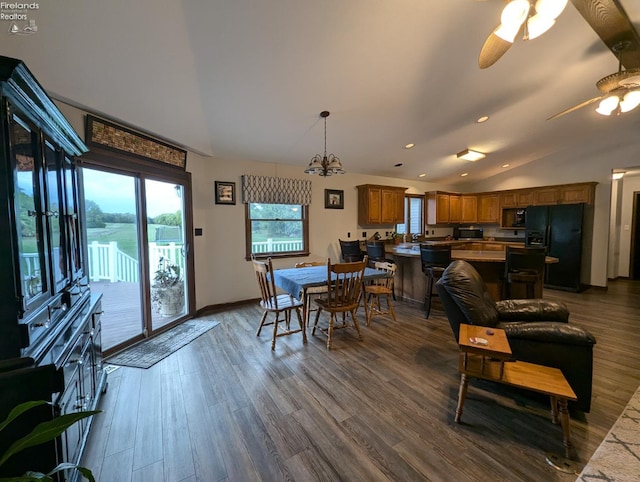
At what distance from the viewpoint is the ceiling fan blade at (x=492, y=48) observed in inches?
72.3

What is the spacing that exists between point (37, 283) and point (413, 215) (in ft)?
22.9

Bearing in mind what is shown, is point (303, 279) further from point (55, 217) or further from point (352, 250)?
point (352, 250)

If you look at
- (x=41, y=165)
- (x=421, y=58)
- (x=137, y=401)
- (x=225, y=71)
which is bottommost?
(x=137, y=401)

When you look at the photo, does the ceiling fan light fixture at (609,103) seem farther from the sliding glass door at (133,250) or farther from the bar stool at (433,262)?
the sliding glass door at (133,250)

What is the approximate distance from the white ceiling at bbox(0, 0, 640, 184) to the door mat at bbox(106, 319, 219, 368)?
244 cm

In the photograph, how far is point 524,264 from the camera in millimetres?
3309

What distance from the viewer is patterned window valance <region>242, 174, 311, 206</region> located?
446 cm

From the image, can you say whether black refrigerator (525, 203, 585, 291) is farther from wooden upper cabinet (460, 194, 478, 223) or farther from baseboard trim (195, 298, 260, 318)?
baseboard trim (195, 298, 260, 318)

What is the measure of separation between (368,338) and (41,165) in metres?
3.13

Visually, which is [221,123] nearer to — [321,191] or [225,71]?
[225,71]

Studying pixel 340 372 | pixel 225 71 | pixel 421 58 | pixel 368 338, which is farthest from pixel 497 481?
pixel 225 71

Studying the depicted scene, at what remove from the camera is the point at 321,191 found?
17.5ft

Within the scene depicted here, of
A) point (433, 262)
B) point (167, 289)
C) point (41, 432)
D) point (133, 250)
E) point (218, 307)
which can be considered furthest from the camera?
point (218, 307)

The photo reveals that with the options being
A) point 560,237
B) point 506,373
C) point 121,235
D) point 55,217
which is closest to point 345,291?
point 506,373
